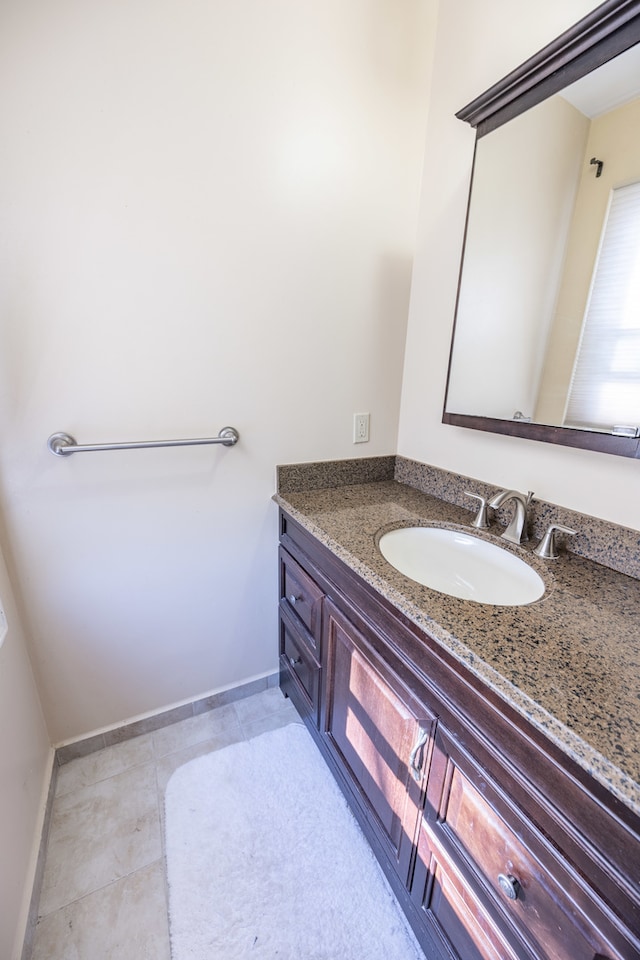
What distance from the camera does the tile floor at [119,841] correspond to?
94 cm

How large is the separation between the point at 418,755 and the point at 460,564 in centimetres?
51

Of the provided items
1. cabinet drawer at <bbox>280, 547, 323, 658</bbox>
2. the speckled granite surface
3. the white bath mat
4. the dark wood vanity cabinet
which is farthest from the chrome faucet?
the white bath mat

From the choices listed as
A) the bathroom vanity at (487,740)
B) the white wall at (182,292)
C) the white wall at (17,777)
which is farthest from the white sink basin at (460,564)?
the white wall at (17,777)

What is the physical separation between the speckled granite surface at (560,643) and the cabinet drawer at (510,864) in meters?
0.19

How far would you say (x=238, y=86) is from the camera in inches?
42.6

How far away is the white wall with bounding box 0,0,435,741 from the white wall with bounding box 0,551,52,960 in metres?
0.07

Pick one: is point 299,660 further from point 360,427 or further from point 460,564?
point 360,427

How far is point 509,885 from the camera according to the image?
1.98ft

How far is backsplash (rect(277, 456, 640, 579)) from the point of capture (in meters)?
0.93

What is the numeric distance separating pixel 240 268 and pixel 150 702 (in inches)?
61.3

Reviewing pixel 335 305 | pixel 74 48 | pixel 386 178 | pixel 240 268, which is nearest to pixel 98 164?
pixel 74 48

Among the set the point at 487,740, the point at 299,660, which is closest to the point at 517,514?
the point at 487,740

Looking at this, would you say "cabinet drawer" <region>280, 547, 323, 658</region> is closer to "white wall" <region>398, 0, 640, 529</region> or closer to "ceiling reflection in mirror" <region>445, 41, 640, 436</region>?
"white wall" <region>398, 0, 640, 529</region>

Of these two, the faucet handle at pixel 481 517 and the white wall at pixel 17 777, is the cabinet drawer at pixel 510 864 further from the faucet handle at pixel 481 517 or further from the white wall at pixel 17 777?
the white wall at pixel 17 777
